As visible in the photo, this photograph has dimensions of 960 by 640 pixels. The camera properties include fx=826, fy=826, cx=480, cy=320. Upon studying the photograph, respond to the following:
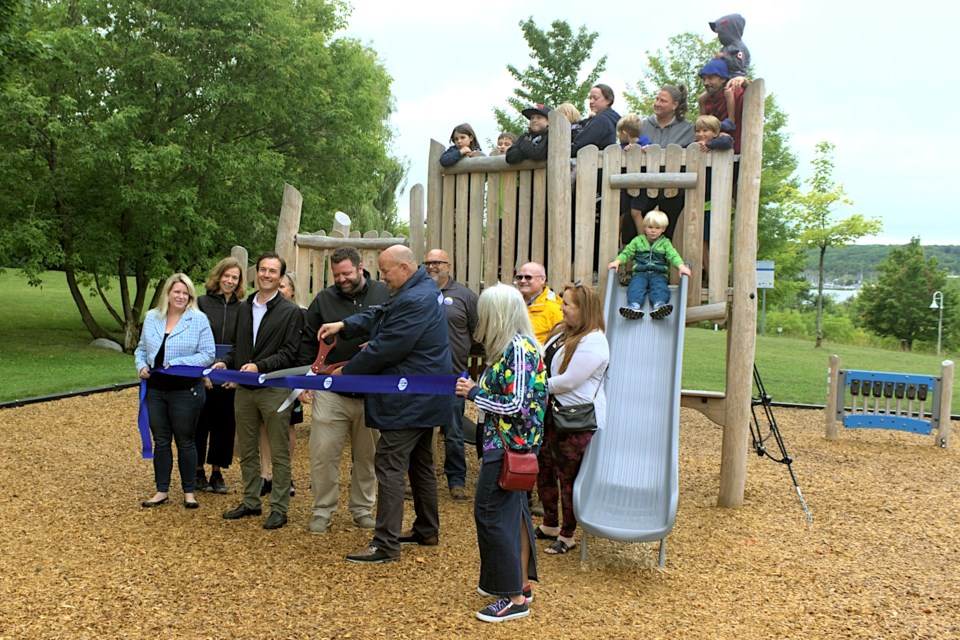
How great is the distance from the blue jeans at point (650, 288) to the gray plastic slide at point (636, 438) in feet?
0.39

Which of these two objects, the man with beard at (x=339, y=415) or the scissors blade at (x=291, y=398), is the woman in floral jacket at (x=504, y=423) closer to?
the man with beard at (x=339, y=415)

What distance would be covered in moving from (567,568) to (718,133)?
381 cm

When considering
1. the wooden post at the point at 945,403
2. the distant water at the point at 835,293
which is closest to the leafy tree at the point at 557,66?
the wooden post at the point at 945,403

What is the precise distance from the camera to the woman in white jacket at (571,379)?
5.14 m

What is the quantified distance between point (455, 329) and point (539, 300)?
2.64 feet

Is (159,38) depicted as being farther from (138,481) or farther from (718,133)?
(718,133)

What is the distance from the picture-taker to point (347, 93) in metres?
20.1

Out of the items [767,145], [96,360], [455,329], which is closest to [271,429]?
[455,329]

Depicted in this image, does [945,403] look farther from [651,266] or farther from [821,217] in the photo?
[821,217]

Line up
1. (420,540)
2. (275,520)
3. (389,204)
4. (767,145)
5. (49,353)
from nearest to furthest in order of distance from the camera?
(420,540) → (275,520) → (49,353) → (767,145) → (389,204)

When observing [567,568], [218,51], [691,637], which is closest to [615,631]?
[691,637]

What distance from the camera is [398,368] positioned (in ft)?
17.1

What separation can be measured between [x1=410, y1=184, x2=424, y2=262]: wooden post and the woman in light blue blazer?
2.31m

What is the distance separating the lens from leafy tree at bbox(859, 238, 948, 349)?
53562 mm
